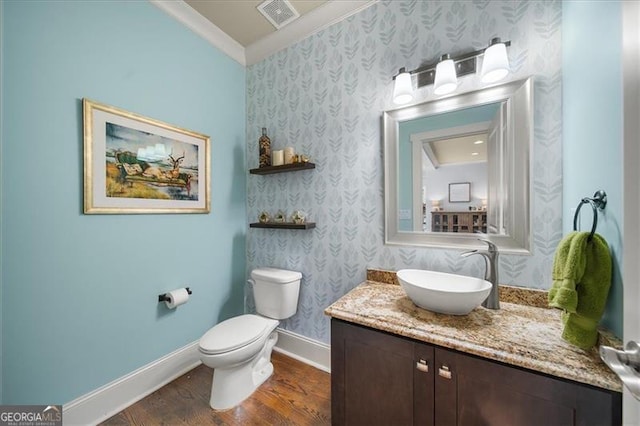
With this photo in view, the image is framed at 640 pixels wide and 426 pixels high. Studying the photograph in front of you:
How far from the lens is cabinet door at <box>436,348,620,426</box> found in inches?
26.3

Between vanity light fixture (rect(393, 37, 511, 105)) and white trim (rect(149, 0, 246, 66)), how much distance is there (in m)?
1.50

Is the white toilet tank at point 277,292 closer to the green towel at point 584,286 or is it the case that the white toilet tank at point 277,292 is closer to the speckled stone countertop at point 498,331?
the speckled stone countertop at point 498,331

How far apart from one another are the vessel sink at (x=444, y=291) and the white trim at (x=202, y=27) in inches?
89.1

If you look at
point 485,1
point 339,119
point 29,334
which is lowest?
point 29,334

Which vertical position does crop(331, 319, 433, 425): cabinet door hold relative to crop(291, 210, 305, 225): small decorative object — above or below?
below

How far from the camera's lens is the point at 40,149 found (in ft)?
3.79

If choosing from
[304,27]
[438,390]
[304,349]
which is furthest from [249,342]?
[304,27]

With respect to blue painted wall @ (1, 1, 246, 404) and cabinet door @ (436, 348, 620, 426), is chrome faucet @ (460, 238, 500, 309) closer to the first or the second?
cabinet door @ (436, 348, 620, 426)

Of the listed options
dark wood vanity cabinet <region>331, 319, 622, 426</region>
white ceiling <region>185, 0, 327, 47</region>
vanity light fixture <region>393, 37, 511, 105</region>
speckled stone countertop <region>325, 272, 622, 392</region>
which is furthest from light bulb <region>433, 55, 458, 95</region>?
dark wood vanity cabinet <region>331, 319, 622, 426</region>

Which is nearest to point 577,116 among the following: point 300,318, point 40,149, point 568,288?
point 568,288

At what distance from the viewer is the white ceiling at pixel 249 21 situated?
5.42ft

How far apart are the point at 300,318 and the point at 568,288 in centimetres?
163

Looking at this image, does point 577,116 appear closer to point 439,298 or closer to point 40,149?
point 439,298

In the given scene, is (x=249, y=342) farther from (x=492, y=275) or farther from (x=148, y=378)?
(x=492, y=275)
